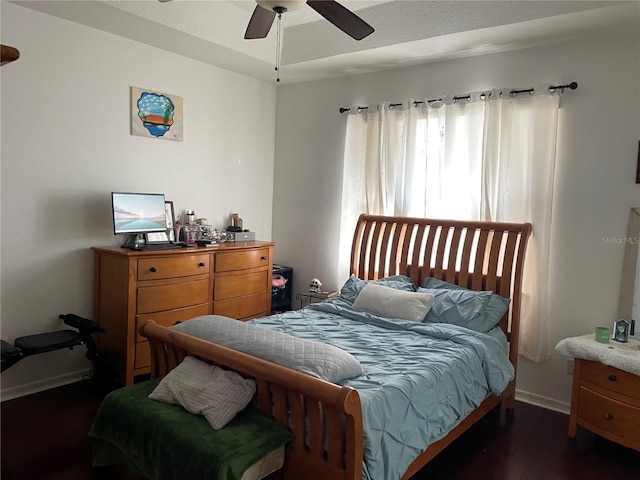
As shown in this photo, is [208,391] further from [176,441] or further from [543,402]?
[543,402]

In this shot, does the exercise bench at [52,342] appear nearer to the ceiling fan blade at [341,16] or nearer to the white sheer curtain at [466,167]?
the white sheer curtain at [466,167]

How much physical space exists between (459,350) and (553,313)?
1098 mm

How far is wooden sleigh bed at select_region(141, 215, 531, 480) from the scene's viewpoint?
189cm

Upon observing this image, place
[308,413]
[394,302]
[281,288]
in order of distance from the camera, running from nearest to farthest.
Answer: [308,413] < [394,302] < [281,288]

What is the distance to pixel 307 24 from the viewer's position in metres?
3.91

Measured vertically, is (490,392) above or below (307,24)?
below

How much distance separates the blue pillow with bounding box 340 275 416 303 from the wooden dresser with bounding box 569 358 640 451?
122 centimetres

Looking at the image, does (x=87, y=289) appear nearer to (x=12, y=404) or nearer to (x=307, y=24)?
(x=12, y=404)

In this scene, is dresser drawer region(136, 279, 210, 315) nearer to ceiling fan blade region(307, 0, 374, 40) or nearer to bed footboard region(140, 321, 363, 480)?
bed footboard region(140, 321, 363, 480)

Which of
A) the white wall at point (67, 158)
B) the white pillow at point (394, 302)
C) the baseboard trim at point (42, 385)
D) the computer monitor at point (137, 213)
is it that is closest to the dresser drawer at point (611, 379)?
the white pillow at point (394, 302)

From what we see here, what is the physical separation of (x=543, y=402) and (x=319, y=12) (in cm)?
298

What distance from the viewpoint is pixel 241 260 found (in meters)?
4.05

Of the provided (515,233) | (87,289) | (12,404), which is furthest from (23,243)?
(515,233)

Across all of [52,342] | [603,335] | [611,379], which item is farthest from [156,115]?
[611,379]
